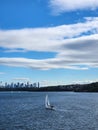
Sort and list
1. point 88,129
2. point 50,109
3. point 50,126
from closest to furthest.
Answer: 1. point 88,129
2. point 50,126
3. point 50,109

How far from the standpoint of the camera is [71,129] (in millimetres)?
63875

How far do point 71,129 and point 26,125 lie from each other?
11.1 meters

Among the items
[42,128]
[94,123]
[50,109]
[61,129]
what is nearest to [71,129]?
[61,129]

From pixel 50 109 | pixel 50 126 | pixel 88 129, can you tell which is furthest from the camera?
pixel 50 109

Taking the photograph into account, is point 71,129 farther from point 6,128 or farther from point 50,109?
point 50,109

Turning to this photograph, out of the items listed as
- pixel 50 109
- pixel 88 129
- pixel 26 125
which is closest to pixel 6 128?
pixel 26 125

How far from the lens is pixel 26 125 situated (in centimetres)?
6981

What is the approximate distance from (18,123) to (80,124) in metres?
14.2

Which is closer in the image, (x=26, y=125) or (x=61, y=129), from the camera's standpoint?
(x=61, y=129)

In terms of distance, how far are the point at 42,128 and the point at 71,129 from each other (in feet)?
20.2

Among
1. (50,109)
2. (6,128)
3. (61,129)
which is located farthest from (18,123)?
(50,109)

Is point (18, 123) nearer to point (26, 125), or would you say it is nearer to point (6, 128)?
point (26, 125)

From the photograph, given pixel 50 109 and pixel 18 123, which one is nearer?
pixel 18 123

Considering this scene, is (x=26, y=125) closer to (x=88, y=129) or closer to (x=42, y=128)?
(x=42, y=128)
